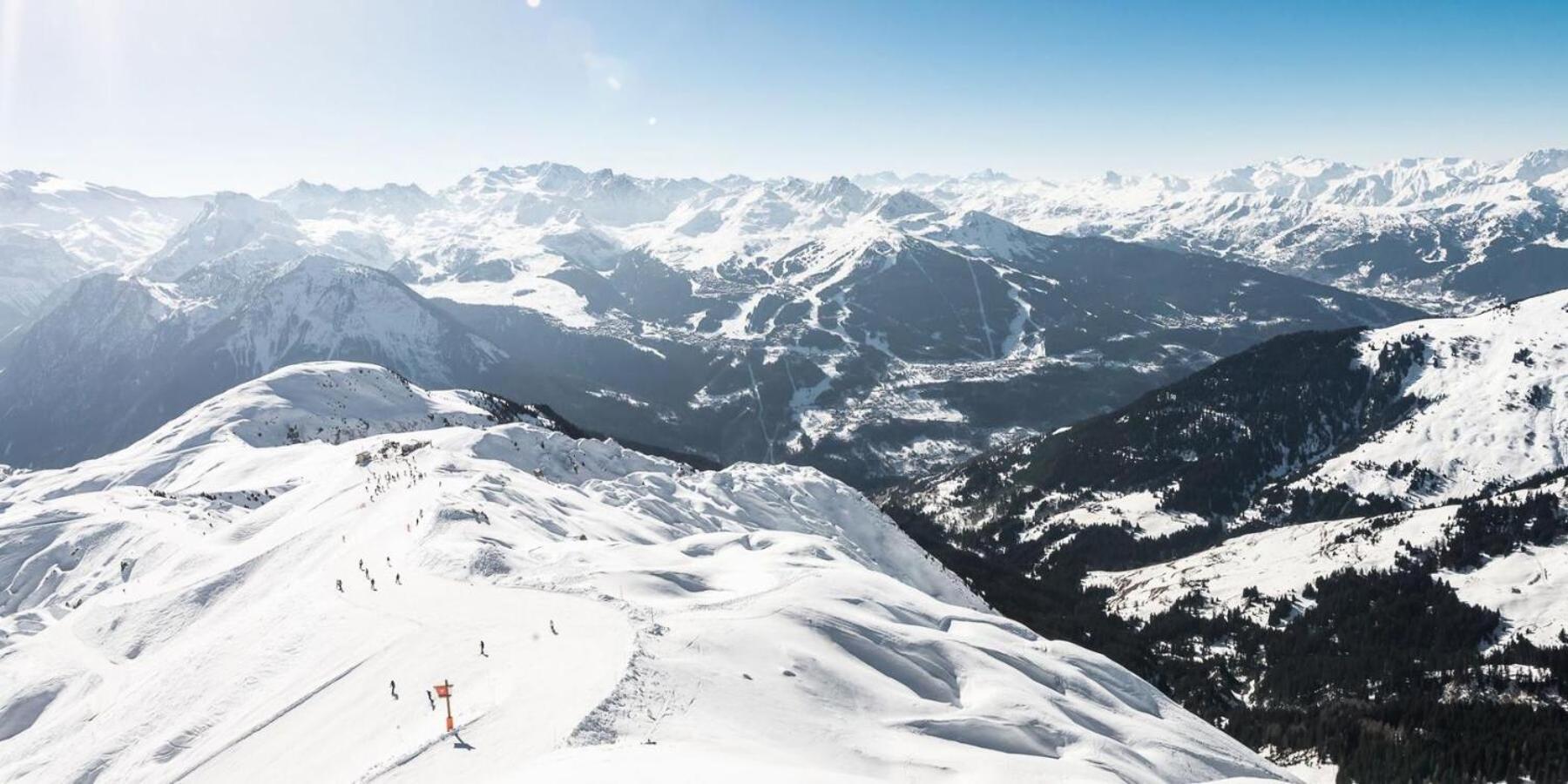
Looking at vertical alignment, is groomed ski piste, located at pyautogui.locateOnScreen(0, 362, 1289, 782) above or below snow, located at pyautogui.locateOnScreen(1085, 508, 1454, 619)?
above

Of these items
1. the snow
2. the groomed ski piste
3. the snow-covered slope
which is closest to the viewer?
the groomed ski piste

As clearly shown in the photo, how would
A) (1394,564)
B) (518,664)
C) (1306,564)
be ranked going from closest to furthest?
(518,664), (1394,564), (1306,564)

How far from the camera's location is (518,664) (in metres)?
38.7

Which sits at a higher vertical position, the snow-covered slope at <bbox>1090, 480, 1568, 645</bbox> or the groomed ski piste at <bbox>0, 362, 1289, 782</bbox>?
the groomed ski piste at <bbox>0, 362, 1289, 782</bbox>

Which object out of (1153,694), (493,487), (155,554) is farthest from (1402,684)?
(155,554)

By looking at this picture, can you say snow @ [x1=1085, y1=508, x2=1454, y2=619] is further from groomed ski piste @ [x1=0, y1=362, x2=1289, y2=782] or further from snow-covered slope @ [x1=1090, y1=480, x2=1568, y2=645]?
groomed ski piste @ [x1=0, y1=362, x2=1289, y2=782]

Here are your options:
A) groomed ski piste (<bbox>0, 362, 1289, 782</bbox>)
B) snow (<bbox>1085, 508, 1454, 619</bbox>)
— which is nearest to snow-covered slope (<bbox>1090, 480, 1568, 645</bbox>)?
snow (<bbox>1085, 508, 1454, 619</bbox>)

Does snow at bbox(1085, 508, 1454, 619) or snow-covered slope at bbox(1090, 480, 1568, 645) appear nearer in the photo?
snow-covered slope at bbox(1090, 480, 1568, 645)

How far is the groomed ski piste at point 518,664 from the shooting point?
32.8m

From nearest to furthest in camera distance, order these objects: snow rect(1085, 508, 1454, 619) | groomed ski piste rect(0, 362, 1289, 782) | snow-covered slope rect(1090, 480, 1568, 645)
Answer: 1. groomed ski piste rect(0, 362, 1289, 782)
2. snow-covered slope rect(1090, 480, 1568, 645)
3. snow rect(1085, 508, 1454, 619)

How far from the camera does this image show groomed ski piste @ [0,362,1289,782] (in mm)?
32844

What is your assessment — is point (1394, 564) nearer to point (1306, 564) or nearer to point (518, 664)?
point (1306, 564)

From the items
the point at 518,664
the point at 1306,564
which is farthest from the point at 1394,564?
the point at 518,664

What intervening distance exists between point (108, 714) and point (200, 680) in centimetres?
622
